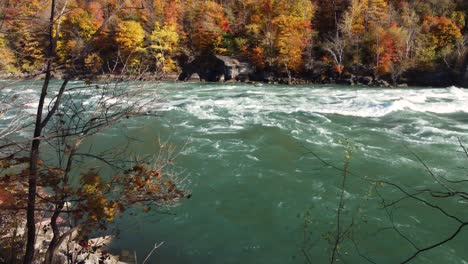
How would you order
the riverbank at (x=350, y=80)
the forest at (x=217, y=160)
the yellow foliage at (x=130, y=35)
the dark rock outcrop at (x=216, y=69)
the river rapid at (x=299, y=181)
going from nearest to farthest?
the forest at (x=217, y=160), the river rapid at (x=299, y=181), the riverbank at (x=350, y=80), the dark rock outcrop at (x=216, y=69), the yellow foliage at (x=130, y=35)

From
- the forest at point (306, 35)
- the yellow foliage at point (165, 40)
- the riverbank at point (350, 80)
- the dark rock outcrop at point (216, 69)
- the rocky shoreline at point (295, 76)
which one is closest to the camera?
the riverbank at point (350, 80)

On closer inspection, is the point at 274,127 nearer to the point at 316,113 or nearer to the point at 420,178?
the point at 316,113

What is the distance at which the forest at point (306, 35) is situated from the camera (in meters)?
33.8

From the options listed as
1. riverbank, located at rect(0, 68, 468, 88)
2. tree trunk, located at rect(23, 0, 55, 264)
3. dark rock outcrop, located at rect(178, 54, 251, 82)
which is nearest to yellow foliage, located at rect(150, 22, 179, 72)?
dark rock outcrop, located at rect(178, 54, 251, 82)

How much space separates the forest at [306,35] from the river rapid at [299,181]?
15.7m

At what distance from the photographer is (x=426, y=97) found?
22812 millimetres

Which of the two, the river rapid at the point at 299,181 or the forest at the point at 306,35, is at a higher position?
the forest at the point at 306,35

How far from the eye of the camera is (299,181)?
1040 centimetres

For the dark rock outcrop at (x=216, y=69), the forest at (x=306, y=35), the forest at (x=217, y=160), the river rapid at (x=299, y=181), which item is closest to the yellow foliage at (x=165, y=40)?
the forest at (x=306, y=35)

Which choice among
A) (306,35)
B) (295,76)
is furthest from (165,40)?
(295,76)

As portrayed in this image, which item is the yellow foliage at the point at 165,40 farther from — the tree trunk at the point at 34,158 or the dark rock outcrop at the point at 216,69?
the tree trunk at the point at 34,158

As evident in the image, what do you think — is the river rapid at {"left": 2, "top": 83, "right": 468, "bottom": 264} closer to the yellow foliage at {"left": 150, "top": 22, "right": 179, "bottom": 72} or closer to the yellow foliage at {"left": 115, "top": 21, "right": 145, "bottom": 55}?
the yellow foliage at {"left": 115, "top": 21, "right": 145, "bottom": 55}

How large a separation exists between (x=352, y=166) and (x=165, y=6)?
4232cm

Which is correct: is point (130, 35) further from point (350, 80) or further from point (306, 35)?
point (350, 80)
